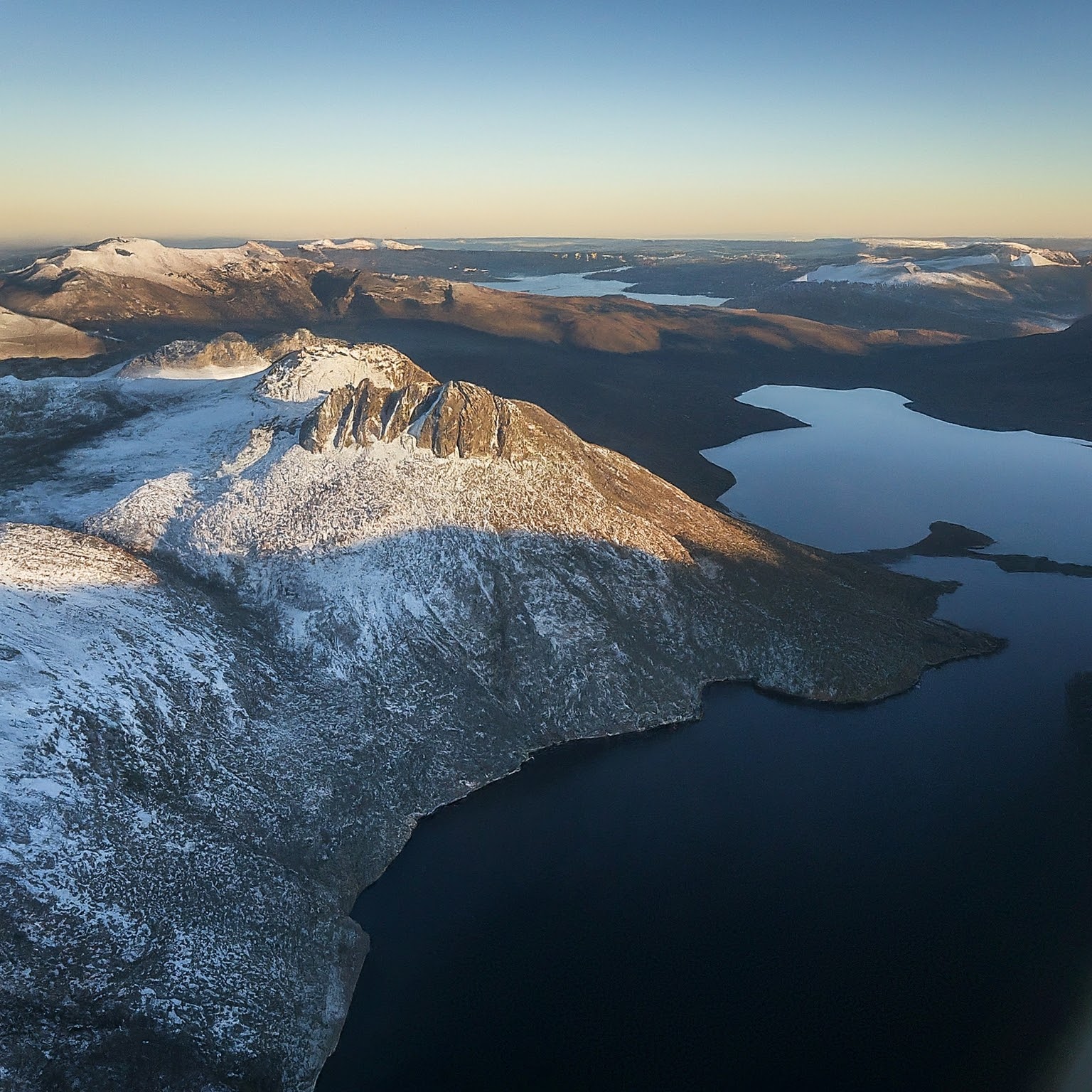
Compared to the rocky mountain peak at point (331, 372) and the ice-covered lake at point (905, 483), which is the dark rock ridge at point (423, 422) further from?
the ice-covered lake at point (905, 483)

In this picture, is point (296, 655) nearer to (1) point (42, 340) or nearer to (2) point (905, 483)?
(2) point (905, 483)

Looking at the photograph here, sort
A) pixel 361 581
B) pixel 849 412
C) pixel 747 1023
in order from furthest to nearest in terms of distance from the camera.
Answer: pixel 849 412 < pixel 361 581 < pixel 747 1023

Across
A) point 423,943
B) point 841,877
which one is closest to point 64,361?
point 423,943

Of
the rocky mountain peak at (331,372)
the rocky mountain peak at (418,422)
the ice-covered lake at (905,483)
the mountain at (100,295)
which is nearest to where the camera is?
the rocky mountain peak at (418,422)

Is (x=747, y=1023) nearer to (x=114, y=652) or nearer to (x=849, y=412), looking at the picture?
(x=114, y=652)

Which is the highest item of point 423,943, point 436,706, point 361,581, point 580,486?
point 580,486

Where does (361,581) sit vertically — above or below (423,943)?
above

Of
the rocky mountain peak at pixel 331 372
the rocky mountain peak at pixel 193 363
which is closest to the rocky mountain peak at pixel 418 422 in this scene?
the rocky mountain peak at pixel 331 372

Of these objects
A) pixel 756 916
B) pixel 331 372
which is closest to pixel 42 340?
pixel 331 372
